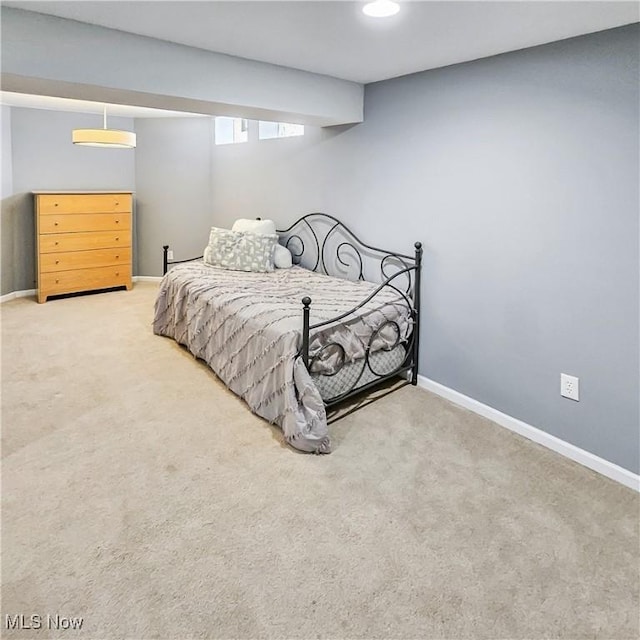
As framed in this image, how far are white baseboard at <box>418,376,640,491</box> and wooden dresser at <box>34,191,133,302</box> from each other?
13.6ft

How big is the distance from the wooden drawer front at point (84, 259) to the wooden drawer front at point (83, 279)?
54 millimetres

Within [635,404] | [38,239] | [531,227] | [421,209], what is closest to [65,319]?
[38,239]

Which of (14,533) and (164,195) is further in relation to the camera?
(164,195)

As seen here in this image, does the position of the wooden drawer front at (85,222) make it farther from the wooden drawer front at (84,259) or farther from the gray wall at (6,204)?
the gray wall at (6,204)

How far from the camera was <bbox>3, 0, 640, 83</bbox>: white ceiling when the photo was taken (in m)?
2.08

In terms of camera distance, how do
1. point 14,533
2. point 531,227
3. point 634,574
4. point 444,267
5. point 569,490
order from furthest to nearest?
point 444,267 < point 531,227 < point 569,490 < point 14,533 < point 634,574

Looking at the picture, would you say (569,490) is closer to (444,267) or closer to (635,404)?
(635,404)

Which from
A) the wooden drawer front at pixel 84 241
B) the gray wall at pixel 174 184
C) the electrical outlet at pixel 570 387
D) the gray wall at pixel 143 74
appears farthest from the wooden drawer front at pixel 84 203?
the electrical outlet at pixel 570 387

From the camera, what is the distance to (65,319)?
500cm

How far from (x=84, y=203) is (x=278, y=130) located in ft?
7.73

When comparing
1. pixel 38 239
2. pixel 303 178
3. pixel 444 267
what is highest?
pixel 303 178

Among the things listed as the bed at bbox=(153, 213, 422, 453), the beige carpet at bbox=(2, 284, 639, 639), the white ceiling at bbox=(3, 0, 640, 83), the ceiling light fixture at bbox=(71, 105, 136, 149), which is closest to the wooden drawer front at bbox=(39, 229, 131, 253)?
the ceiling light fixture at bbox=(71, 105, 136, 149)

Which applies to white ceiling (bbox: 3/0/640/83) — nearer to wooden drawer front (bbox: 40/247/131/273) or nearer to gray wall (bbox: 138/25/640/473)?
gray wall (bbox: 138/25/640/473)

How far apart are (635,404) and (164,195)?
572 centimetres
